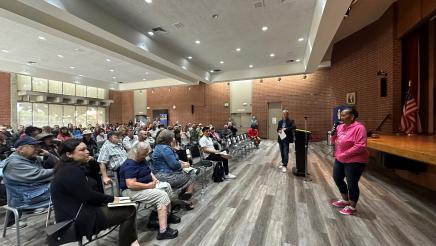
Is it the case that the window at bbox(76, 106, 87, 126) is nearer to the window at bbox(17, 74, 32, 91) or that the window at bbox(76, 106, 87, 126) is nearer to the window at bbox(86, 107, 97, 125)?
the window at bbox(86, 107, 97, 125)

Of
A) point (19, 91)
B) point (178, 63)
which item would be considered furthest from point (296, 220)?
point (19, 91)

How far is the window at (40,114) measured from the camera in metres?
14.2

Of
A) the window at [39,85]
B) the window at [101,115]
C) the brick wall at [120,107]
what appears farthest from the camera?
the brick wall at [120,107]

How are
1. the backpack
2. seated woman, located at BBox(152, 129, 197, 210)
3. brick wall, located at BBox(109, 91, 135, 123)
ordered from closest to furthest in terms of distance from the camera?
seated woman, located at BBox(152, 129, 197, 210)
the backpack
brick wall, located at BBox(109, 91, 135, 123)

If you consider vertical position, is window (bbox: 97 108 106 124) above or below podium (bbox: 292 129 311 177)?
above

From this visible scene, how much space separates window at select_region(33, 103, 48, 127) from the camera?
46.5 feet

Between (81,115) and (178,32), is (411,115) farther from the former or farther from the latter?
(81,115)

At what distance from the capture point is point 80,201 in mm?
1847

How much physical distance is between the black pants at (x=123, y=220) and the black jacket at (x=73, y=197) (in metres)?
0.13

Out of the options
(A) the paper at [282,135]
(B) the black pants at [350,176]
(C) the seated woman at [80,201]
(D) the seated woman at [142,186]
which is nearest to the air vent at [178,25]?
(A) the paper at [282,135]

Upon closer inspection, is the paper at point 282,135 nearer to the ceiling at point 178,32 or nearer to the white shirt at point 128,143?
the ceiling at point 178,32

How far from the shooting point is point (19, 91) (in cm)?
1305

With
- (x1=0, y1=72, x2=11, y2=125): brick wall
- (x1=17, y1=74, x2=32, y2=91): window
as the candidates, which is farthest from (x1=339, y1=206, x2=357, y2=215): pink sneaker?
(x1=17, y1=74, x2=32, y2=91): window

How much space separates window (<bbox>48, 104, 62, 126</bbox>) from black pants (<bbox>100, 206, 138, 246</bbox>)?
668 inches
